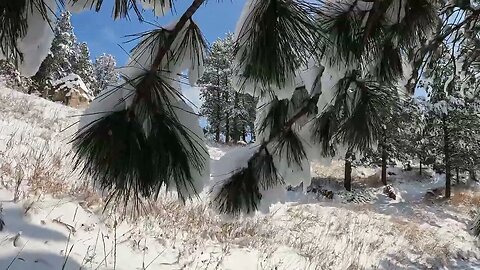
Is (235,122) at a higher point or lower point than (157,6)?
higher

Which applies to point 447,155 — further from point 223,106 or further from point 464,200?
point 223,106

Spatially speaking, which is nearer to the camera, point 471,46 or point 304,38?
point 304,38

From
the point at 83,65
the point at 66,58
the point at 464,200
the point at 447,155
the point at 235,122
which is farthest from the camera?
the point at 83,65

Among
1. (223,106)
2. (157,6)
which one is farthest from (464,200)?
(157,6)

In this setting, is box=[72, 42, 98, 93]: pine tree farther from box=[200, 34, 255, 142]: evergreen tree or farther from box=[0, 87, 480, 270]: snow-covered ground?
box=[0, 87, 480, 270]: snow-covered ground

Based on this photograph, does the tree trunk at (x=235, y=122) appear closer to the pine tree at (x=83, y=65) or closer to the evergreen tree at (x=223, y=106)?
the evergreen tree at (x=223, y=106)

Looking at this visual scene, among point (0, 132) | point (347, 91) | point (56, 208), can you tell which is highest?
point (347, 91)

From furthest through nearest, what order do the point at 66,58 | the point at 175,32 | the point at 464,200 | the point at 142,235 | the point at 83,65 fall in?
the point at 83,65, the point at 66,58, the point at 464,200, the point at 142,235, the point at 175,32

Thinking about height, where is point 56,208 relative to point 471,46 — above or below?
below

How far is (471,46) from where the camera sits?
4109mm

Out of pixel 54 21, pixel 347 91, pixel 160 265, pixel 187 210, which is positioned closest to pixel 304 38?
pixel 54 21

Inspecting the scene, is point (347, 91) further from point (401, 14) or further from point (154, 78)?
point (154, 78)

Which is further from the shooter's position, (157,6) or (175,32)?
(157,6)

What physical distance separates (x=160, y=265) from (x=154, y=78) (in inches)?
93.4
